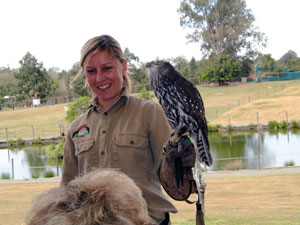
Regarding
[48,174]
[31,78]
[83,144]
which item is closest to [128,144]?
[83,144]

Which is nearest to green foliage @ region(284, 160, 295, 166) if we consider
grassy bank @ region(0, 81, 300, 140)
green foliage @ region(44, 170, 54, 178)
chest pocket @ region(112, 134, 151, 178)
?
grassy bank @ region(0, 81, 300, 140)

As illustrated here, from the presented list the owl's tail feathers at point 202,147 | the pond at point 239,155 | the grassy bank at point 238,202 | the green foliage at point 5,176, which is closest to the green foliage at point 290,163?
the pond at point 239,155

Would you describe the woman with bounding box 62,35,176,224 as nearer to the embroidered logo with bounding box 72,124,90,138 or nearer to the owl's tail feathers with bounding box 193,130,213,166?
the embroidered logo with bounding box 72,124,90,138

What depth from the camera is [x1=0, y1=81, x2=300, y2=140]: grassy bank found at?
23.1m

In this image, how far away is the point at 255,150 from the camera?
1404cm

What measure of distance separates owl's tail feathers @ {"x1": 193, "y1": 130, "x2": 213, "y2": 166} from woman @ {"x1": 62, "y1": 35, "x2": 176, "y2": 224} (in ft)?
2.90

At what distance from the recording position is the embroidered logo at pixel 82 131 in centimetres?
168

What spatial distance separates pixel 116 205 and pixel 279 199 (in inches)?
275

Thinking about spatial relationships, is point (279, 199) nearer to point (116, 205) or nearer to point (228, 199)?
point (228, 199)

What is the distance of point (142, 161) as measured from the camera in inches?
62.2

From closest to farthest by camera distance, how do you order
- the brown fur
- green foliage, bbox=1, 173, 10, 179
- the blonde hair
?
the brown fur → the blonde hair → green foliage, bbox=1, 173, 10, 179

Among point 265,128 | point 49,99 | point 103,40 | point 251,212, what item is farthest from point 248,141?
point 49,99

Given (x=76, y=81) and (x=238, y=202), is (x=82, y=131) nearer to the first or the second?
(x=238, y=202)

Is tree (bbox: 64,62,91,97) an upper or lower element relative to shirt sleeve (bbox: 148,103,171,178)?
upper
